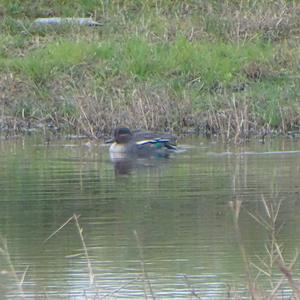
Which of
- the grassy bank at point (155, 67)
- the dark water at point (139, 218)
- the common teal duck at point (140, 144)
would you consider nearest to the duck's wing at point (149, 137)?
the common teal duck at point (140, 144)

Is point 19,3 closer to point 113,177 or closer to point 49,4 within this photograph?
point 49,4

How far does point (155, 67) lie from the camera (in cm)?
2106

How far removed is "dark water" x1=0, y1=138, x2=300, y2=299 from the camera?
834 cm

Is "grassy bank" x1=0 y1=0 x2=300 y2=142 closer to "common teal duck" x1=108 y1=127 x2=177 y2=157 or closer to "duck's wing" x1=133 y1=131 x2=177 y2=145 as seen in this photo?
"duck's wing" x1=133 y1=131 x2=177 y2=145

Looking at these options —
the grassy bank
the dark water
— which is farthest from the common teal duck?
the grassy bank

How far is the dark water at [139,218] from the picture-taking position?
8.34 metres

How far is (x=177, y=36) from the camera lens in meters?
22.5

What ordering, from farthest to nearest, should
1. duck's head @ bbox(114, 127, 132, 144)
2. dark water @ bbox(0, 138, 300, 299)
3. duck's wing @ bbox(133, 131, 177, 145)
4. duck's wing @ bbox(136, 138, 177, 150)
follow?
duck's head @ bbox(114, 127, 132, 144) → duck's wing @ bbox(133, 131, 177, 145) → duck's wing @ bbox(136, 138, 177, 150) → dark water @ bbox(0, 138, 300, 299)

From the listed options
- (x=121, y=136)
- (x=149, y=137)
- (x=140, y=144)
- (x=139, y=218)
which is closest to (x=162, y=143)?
(x=149, y=137)

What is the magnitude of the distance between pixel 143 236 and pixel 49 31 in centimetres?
1412

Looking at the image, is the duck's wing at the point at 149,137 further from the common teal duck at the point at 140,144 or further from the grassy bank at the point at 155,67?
the grassy bank at the point at 155,67

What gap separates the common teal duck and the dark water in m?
0.22

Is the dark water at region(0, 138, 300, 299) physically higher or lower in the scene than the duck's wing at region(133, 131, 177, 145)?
higher

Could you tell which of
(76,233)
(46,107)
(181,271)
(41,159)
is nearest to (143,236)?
(76,233)
